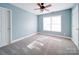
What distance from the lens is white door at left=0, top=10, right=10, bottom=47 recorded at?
10.6ft

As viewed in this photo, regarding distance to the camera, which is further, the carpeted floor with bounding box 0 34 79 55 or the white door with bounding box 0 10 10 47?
the white door with bounding box 0 10 10 47

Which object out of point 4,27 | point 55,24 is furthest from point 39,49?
point 55,24

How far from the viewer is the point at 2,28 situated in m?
3.25

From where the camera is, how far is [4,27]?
336cm

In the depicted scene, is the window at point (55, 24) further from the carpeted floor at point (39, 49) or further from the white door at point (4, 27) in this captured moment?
the white door at point (4, 27)

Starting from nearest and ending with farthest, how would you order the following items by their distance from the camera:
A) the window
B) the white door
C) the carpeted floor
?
the carpeted floor
the white door
the window

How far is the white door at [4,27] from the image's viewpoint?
3.23 meters

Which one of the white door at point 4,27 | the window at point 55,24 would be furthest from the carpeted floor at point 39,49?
the window at point 55,24

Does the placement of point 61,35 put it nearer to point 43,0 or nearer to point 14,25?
point 14,25

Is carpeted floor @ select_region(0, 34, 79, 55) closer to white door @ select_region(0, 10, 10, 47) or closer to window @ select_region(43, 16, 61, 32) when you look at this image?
white door @ select_region(0, 10, 10, 47)

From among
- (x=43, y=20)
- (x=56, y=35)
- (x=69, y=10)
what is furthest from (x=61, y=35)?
(x=43, y=20)

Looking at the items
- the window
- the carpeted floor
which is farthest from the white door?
the window

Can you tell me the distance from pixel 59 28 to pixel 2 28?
11.1 feet
